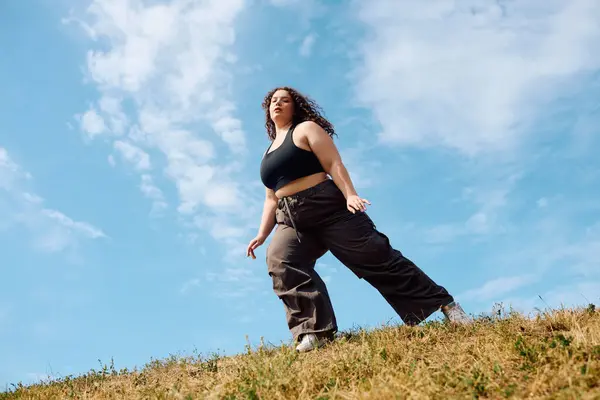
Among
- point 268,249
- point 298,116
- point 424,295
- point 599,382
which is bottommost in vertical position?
point 599,382

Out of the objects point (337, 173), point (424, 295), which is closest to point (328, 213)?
point (337, 173)

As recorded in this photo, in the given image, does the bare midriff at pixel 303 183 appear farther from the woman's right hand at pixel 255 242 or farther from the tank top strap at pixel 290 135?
the woman's right hand at pixel 255 242

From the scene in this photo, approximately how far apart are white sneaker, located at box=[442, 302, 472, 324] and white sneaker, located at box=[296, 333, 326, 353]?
1.34 m

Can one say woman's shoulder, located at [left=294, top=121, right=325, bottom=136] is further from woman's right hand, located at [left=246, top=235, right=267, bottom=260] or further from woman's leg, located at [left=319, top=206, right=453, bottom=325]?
woman's right hand, located at [left=246, top=235, right=267, bottom=260]

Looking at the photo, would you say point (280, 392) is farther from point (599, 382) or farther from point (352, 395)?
point (599, 382)

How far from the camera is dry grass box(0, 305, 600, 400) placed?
12.3ft

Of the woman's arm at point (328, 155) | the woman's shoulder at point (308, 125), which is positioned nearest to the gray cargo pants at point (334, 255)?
the woman's arm at point (328, 155)

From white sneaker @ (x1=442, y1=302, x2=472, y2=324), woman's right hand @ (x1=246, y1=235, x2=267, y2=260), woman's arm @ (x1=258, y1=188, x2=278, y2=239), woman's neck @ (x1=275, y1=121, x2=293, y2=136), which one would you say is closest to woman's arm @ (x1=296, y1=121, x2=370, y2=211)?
woman's neck @ (x1=275, y1=121, x2=293, y2=136)

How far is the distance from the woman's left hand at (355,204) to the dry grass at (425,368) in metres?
1.22

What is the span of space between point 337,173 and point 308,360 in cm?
199

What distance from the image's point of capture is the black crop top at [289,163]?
20.7 ft

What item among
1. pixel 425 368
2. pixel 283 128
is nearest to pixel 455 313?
pixel 425 368

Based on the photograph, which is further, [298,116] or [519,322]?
[298,116]

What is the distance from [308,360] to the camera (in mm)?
5113
